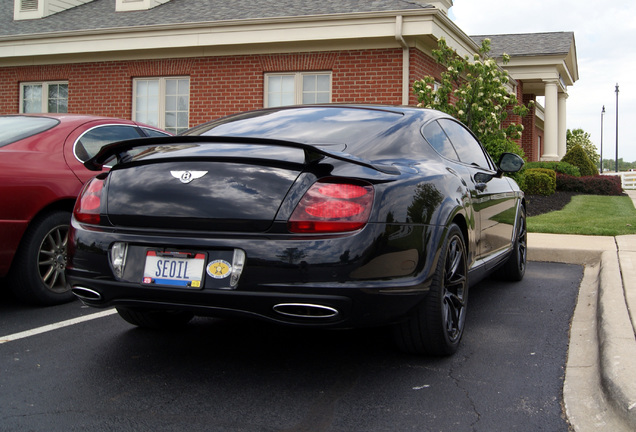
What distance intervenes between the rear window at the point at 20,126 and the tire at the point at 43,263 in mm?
646

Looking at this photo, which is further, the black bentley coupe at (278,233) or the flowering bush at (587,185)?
the flowering bush at (587,185)

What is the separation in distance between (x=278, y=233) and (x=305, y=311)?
0.38 metres

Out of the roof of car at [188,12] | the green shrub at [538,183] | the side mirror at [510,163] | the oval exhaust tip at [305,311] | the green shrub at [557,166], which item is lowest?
the oval exhaust tip at [305,311]

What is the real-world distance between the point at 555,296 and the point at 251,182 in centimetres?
353

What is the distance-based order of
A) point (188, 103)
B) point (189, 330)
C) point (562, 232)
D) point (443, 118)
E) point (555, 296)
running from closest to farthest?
point (189, 330), point (443, 118), point (555, 296), point (562, 232), point (188, 103)

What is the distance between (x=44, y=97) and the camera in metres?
14.8

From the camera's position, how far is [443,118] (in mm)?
4602

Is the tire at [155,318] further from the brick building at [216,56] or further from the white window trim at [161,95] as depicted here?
the white window trim at [161,95]

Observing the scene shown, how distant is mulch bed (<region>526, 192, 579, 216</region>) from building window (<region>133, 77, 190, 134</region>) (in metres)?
7.44

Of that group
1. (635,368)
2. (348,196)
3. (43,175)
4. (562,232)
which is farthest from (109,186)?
(562,232)

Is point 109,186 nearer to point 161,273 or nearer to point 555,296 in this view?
point 161,273

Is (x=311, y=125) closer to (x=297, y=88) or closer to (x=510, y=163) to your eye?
(x=510, y=163)

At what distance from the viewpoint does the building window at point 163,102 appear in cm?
1370

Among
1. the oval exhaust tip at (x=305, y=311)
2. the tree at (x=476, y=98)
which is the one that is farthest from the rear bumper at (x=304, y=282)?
the tree at (x=476, y=98)
